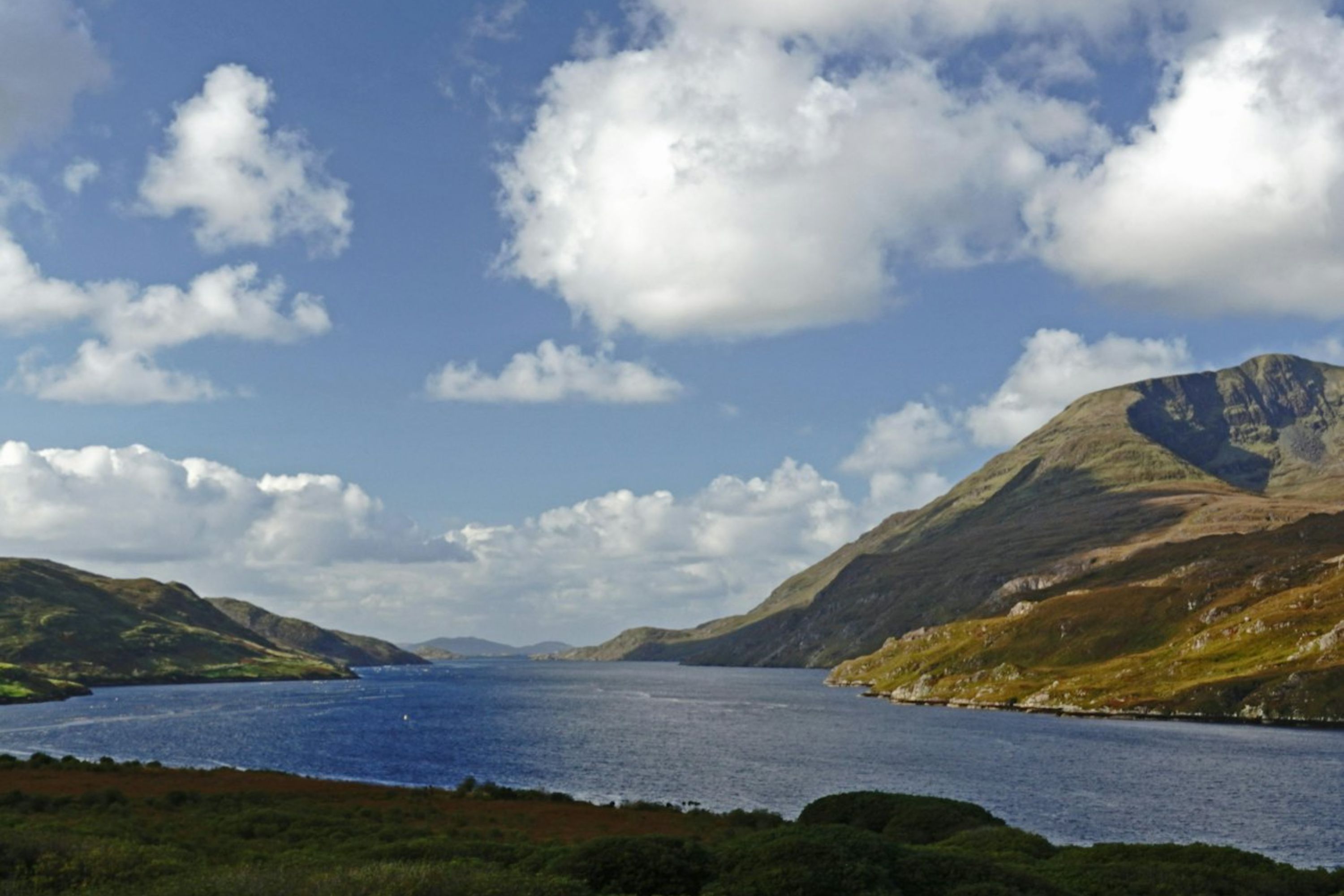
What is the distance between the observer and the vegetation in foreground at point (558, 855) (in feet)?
110

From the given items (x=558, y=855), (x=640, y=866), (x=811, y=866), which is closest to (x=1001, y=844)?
(x=811, y=866)

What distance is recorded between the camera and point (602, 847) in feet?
135

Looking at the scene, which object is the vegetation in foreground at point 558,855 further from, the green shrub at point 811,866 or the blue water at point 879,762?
the blue water at point 879,762

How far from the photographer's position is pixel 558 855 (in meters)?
43.3

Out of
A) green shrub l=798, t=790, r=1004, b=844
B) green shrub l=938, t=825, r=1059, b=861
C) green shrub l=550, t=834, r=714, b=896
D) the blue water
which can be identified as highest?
green shrub l=550, t=834, r=714, b=896

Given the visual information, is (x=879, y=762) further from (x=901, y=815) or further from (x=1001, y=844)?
(x=1001, y=844)

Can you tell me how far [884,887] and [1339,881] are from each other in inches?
868

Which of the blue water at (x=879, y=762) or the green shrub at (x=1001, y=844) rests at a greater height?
the green shrub at (x=1001, y=844)

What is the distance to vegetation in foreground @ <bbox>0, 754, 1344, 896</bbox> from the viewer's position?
3350cm

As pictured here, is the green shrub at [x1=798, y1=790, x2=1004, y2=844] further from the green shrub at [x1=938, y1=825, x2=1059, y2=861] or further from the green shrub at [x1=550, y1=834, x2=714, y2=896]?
the green shrub at [x1=550, y1=834, x2=714, y2=896]

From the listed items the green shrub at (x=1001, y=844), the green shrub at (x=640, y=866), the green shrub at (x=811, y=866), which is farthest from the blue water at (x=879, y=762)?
the green shrub at (x=640, y=866)

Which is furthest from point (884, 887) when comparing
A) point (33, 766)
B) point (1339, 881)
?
point (33, 766)

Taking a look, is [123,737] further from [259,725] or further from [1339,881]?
[1339,881]

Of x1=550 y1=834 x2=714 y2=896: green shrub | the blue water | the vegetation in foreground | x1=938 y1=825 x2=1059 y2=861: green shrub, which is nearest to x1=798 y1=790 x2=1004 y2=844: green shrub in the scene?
the vegetation in foreground
